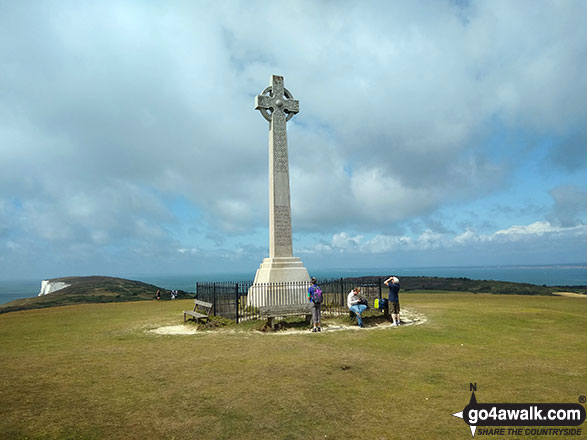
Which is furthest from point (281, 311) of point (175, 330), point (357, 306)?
point (175, 330)

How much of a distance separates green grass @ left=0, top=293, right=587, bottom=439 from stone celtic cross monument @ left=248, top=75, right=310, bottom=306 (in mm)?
5327

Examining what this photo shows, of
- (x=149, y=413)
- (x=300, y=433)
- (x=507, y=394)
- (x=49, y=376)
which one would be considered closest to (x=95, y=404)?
(x=149, y=413)

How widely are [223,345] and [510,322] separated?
34.1 feet

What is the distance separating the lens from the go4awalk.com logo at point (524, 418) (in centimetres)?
537

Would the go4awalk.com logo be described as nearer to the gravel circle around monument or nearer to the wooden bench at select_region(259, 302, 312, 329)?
the gravel circle around monument

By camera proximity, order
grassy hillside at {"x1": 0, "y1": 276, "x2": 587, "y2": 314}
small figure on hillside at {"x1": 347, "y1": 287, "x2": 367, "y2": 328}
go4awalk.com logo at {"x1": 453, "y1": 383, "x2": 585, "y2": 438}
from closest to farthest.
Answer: go4awalk.com logo at {"x1": 453, "y1": 383, "x2": 585, "y2": 438}
small figure on hillside at {"x1": 347, "y1": 287, "x2": 367, "y2": 328}
grassy hillside at {"x1": 0, "y1": 276, "x2": 587, "y2": 314}

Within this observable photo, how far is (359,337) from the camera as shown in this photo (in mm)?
11914

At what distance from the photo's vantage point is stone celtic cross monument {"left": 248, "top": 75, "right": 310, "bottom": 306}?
60.5 ft

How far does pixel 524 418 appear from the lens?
18.8ft

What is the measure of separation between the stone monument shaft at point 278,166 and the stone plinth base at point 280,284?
585mm

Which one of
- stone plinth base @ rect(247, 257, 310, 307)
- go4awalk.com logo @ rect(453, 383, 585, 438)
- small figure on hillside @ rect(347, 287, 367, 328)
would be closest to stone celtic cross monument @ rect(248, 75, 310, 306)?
stone plinth base @ rect(247, 257, 310, 307)

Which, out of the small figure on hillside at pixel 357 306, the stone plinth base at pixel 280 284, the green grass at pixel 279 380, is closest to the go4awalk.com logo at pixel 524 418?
the green grass at pixel 279 380

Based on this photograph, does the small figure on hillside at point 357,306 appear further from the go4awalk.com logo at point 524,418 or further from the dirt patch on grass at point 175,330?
the go4awalk.com logo at point 524,418

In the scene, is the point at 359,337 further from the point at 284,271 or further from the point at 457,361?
the point at 284,271
